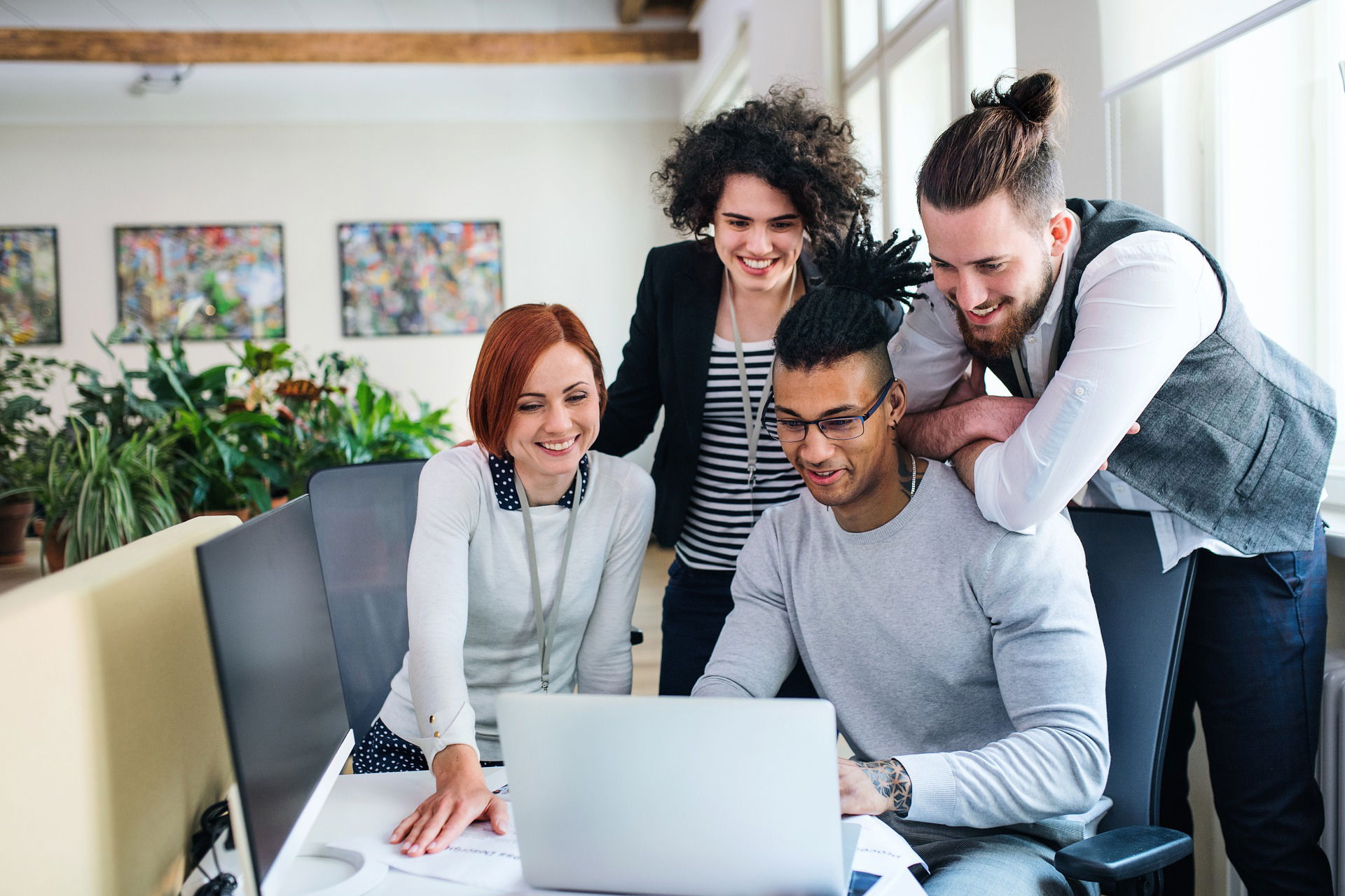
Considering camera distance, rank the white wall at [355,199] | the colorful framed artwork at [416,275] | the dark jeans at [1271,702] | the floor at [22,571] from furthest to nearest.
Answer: the colorful framed artwork at [416,275], the white wall at [355,199], the floor at [22,571], the dark jeans at [1271,702]

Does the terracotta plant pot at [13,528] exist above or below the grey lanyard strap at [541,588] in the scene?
below

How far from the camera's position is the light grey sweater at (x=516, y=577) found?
155 cm

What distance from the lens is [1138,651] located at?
52.6 inches

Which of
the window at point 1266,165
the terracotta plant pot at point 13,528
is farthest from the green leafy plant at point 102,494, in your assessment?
the window at point 1266,165

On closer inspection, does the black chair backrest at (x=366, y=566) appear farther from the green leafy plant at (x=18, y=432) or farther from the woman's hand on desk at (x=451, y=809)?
the green leafy plant at (x=18, y=432)

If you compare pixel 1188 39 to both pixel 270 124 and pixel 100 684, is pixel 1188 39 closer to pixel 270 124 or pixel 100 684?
pixel 100 684

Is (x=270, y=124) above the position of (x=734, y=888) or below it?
above

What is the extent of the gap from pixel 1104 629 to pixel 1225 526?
0.23 meters

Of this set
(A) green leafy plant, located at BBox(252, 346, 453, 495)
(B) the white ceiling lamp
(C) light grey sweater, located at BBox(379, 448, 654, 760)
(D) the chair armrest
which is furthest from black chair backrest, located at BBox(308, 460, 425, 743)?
(B) the white ceiling lamp

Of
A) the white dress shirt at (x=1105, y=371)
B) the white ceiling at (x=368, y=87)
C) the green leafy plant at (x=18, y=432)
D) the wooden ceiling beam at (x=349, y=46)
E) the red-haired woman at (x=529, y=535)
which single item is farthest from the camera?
the white ceiling at (x=368, y=87)

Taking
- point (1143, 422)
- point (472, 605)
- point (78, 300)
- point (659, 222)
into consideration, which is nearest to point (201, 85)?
point (78, 300)

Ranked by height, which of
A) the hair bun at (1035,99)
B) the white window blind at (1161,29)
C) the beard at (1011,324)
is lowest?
the beard at (1011,324)

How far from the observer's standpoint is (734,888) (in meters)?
0.91

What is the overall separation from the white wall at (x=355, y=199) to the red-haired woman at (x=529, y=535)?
5.52 metres
